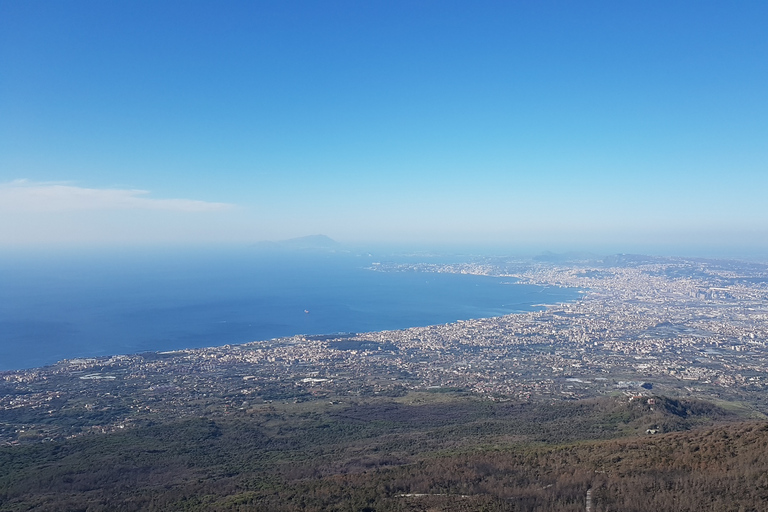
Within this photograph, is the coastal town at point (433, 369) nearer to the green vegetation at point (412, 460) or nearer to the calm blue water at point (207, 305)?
the green vegetation at point (412, 460)

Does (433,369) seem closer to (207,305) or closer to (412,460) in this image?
(412,460)

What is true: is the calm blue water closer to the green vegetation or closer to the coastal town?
the coastal town

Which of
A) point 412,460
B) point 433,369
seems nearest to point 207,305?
point 433,369

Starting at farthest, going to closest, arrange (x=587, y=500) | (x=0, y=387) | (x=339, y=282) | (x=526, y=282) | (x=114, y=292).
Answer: (x=339, y=282)
(x=526, y=282)
(x=114, y=292)
(x=0, y=387)
(x=587, y=500)

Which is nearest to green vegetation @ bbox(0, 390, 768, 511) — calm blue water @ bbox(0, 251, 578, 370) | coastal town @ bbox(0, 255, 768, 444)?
coastal town @ bbox(0, 255, 768, 444)

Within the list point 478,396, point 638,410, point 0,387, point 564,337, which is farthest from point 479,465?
point 564,337

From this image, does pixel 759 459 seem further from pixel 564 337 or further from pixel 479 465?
pixel 564 337

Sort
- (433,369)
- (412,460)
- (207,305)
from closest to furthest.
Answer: (412,460), (433,369), (207,305)
